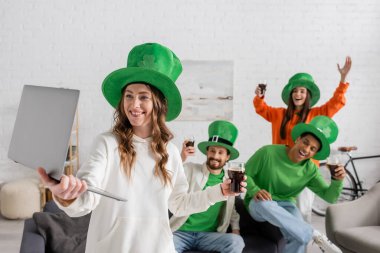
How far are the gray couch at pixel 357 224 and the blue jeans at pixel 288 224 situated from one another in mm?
379

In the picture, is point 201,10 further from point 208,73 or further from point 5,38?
point 5,38

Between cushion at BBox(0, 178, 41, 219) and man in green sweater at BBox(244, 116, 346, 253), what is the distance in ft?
8.38

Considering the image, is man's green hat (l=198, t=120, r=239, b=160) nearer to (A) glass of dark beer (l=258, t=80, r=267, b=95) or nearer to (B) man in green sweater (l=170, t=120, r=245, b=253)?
(B) man in green sweater (l=170, t=120, r=245, b=253)

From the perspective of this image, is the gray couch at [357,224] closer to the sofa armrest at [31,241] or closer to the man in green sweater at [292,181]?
the man in green sweater at [292,181]

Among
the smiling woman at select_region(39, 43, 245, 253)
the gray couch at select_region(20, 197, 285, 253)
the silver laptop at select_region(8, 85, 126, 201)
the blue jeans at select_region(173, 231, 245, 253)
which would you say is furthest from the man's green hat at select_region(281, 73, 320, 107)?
the silver laptop at select_region(8, 85, 126, 201)

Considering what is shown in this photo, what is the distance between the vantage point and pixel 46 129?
4.00ft

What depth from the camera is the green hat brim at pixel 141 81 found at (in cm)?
159

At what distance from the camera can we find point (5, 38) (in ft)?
16.2

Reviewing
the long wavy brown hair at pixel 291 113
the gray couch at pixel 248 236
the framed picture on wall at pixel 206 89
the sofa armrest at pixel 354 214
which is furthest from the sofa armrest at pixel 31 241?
the framed picture on wall at pixel 206 89

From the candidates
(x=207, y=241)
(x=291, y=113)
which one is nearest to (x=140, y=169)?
(x=207, y=241)

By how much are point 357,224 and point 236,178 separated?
6.44 feet

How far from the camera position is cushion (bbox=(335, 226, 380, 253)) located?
9.32ft

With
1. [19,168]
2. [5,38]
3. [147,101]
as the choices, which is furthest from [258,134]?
[147,101]

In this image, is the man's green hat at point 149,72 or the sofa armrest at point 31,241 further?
the sofa armrest at point 31,241
